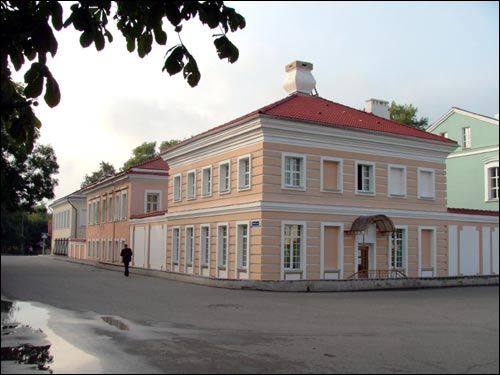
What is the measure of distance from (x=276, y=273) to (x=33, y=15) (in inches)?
868

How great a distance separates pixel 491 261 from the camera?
31.3 metres

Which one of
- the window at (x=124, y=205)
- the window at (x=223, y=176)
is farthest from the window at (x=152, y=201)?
the window at (x=223, y=176)

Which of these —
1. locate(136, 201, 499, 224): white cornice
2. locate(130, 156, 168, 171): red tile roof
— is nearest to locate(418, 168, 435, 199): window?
locate(136, 201, 499, 224): white cornice

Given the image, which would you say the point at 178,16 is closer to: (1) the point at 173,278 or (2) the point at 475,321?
(2) the point at 475,321

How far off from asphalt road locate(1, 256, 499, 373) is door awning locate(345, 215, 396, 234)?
19.2ft

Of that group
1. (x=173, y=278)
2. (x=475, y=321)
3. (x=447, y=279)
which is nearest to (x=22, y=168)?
(x=173, y=278)

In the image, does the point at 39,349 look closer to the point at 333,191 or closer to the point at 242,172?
the point at 242,172

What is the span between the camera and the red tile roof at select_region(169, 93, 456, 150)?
1061 inches

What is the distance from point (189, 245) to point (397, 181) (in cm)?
1201

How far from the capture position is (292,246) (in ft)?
86.4

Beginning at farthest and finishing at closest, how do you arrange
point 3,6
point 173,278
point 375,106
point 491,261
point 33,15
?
1. point 375,106
2. point 491,261
3. point 173,278
4. point 3,6
5. point 33,15

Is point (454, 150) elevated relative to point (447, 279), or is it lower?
elevated

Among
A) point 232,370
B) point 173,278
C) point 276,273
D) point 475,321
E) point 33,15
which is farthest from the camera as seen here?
point 173,278

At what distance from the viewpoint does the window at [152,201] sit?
144 ft
